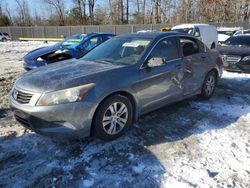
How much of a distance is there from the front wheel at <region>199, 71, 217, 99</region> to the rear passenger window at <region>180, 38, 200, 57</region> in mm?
715

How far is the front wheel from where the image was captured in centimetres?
597

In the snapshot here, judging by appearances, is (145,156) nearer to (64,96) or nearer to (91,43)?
(64,96)

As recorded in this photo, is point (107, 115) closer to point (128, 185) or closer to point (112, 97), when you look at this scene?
point (112, 97)

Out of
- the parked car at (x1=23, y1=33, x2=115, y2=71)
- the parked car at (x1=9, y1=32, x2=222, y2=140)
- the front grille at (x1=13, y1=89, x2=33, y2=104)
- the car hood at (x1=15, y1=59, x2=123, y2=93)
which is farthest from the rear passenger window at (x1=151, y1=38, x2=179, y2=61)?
the parked car at (x1=23, y1=33, x2=115, y2=71)

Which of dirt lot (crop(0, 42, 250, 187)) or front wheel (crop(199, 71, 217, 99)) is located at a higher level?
front wheel (crop(199, 71, 217, 99))

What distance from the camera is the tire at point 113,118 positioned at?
3803 millimetres

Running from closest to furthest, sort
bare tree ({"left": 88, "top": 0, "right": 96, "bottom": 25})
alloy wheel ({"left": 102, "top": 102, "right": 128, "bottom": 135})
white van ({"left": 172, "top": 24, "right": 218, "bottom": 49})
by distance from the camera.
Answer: alloy wheel ({"left": 102, "top": 102, "right": 128, "bottom": 135}) < white van ({"left": 172, "top": 24, "right": 218, "bottom": 49}) < bare tree ({"left": 88, "top": 0, "right": 96, "bottom": 25})

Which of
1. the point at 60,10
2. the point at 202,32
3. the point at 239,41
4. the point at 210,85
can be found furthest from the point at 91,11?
the point at 210,85

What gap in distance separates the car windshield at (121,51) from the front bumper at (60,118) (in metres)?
1.21

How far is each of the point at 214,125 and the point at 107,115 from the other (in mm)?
2028

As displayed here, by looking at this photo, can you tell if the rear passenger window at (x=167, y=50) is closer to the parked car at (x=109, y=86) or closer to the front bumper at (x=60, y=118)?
the parked car at (x=109, y=86)

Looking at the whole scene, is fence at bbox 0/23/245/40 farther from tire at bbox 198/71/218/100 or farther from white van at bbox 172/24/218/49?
tire at bbox 198/71/218/100

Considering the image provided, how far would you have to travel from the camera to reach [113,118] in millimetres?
3996

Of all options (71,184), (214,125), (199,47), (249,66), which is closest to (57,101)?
(71,184)
